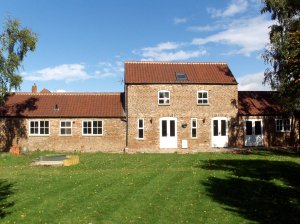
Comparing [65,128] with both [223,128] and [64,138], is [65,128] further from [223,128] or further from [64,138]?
[223,128]

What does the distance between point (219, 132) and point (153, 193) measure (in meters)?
21.5

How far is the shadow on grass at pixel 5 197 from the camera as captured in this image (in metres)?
12.8

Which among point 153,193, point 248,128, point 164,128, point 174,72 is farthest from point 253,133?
point 153,193

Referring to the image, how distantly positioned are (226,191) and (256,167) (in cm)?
673

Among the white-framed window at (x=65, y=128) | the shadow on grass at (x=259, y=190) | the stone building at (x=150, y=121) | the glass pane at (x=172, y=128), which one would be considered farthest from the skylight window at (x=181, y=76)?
the shadow on grass at (x=259, y=190)

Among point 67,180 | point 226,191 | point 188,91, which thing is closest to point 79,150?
point 188,91

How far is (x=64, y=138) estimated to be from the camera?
115 feet

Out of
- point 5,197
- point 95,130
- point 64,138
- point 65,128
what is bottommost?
point 5,197

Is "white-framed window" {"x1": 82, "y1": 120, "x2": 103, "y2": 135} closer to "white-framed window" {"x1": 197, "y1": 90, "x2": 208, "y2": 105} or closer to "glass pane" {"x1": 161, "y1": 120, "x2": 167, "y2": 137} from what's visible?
"glass pane" {"x1": 161, "y1": 120, "x2": 167, "y2": 137}

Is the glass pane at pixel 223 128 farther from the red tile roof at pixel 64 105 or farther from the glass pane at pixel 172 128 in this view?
the red tile roof at pixel 64 105

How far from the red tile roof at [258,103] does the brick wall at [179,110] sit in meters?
1.95

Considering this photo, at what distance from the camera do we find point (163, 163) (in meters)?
24.3

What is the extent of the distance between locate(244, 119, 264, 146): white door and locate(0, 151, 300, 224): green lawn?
13276 millimetres

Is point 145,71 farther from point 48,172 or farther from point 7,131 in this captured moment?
point 48,172
